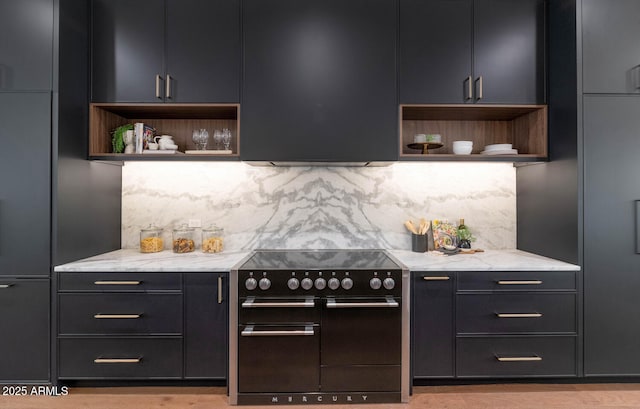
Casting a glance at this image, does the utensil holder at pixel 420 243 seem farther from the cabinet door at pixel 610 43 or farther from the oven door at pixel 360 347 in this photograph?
the cabinet door at pixel 610 43

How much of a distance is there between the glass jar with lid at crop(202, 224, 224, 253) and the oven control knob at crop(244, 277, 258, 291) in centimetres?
65

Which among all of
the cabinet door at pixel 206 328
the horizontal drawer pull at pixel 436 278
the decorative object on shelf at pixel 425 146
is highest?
the decorative object on shelf at pixel 425 146

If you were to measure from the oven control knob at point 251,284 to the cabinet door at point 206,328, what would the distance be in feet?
0.51

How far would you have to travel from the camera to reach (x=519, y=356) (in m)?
2.08

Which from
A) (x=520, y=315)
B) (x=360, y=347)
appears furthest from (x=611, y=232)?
(x=360, y=347)

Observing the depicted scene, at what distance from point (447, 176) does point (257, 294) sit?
1.79 metres

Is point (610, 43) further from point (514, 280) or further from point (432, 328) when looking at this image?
point (432, 328)

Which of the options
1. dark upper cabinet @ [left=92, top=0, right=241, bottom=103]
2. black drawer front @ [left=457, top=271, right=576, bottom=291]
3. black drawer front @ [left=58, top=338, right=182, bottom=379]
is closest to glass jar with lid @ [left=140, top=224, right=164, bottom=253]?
black drawer front @ [left=58, top=338, right=182, bottom=379]

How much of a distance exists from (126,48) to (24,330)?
6.30ft

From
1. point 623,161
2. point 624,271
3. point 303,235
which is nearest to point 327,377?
point 303,235

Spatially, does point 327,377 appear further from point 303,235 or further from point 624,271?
point 624,271

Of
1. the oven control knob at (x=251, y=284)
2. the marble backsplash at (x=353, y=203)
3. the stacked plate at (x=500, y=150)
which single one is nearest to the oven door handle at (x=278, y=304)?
the oven control knob at (x=251, y=284)

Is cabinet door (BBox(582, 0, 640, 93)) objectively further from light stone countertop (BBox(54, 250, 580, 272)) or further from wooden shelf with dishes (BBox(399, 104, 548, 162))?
light stone countertop (BBox(54, 250, 580, 272))

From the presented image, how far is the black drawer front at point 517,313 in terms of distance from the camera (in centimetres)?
208
